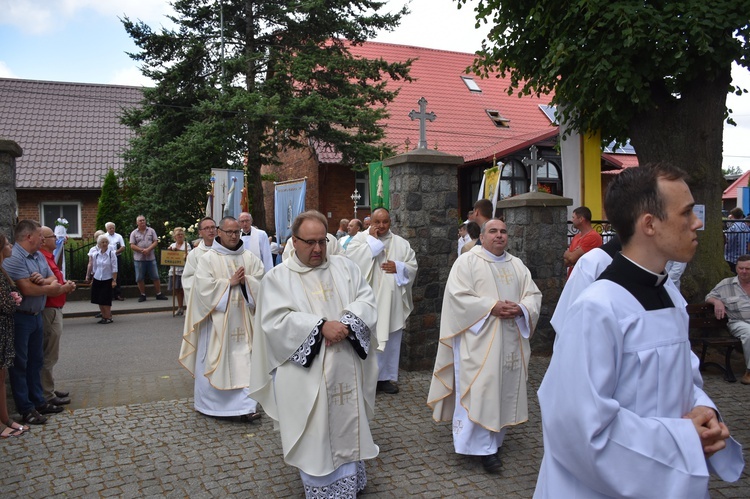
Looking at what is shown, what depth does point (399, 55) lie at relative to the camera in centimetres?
2756

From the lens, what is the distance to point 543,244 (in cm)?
897

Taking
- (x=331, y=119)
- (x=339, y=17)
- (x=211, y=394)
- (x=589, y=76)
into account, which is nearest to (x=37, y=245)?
(x=211, y=394)

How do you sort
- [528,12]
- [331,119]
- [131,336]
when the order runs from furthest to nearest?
[331,119] → [131,336] → [528,12]

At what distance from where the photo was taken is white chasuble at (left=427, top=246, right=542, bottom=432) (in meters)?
4.94

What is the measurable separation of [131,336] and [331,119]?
8862 mm

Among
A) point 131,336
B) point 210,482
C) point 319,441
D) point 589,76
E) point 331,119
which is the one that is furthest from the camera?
point 331,119

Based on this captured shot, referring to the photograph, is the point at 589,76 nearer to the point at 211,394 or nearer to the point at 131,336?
the point at 211,394

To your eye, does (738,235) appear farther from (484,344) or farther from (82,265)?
(82,265)

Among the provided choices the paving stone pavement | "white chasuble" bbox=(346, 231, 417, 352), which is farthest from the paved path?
"white chasuble" bbox=(346, 231, 417, 352)

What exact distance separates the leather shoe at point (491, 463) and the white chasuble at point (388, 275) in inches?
99.0

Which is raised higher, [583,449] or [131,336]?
[583,449]

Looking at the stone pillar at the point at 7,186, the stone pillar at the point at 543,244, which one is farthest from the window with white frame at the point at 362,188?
the stone pillar at the point at 7,186

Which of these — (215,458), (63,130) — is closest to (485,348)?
(215,458)

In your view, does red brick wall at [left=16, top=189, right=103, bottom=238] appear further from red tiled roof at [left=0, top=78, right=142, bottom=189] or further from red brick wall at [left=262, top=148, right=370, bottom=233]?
red brick wall at [left=262, top=148, right=370, bottom=233]
